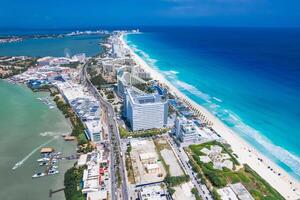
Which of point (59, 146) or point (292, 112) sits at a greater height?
point (292, 112)

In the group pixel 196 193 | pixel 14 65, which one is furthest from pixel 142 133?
pixel 14 65

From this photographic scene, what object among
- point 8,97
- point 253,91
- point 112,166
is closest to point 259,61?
point 253,91

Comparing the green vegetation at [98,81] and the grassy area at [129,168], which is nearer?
the grassy area at [129,168]

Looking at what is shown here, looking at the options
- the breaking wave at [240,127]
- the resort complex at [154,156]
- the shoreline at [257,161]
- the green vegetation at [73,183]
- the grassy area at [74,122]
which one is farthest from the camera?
the grassy area at [74,122]

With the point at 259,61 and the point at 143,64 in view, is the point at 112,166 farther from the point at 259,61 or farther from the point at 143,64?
the point at 259,61

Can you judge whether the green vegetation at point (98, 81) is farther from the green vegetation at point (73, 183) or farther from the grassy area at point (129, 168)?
the green vegetation at point (73, 183)

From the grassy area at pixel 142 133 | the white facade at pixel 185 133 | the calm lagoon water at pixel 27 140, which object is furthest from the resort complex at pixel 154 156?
the calm lagoon water at pixel 27 140

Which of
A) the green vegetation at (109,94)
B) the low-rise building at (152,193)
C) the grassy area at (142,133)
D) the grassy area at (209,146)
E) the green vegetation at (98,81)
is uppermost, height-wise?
the green vegetation at (98,81)
